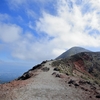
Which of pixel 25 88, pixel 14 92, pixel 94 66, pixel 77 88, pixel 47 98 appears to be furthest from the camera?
pixel 94 66

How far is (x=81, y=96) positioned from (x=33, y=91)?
751 cm

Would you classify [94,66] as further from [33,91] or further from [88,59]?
[33,91]

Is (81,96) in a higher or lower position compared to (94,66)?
lower

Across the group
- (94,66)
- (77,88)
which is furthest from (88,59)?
(77,88)

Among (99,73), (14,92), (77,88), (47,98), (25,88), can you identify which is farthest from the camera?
(99,73)

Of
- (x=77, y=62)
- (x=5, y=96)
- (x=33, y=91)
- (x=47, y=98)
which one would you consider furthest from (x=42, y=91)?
(x=77, y=62)

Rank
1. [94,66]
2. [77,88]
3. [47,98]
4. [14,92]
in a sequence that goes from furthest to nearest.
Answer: [94,66], [77,88], [14,92], [47,98]

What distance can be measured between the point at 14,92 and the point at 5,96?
1803 millimetres

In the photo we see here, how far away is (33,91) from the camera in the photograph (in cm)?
2631

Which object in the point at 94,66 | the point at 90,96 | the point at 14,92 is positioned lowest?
the point at 90,96

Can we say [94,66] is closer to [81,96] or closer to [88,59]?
[88,59]

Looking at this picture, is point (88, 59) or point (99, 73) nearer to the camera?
point (99, 73)

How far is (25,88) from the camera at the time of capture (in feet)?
90.0

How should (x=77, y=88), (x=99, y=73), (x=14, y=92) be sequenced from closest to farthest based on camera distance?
(x=14, y=92)
(x=77, y=88)
(x=99, y=73)
